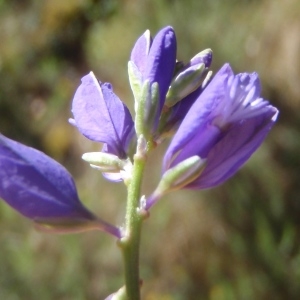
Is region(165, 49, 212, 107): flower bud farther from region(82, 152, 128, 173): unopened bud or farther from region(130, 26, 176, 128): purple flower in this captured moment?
region(82, 152, 128, 173): unopened bud

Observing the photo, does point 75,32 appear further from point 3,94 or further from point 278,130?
point 278,130

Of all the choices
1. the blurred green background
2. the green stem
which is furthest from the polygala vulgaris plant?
the blurred green background

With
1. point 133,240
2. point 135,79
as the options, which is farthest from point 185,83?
point 133,240

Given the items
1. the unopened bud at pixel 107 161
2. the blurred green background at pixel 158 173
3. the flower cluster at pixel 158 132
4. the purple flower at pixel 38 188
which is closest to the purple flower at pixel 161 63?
the flower cluster at pixel 158 132

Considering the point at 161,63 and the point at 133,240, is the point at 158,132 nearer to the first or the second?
the point at 161,63

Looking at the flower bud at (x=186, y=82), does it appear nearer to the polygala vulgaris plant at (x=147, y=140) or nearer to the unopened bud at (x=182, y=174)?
the polygala vulgaris plant at (x=147, y=140)

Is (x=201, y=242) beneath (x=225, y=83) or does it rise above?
beneath

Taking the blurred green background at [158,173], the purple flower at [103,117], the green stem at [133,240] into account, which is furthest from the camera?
the blurred green background at [158,173]

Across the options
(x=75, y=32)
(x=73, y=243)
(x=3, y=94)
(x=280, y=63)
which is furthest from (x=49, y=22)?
(x=73, y=243)
